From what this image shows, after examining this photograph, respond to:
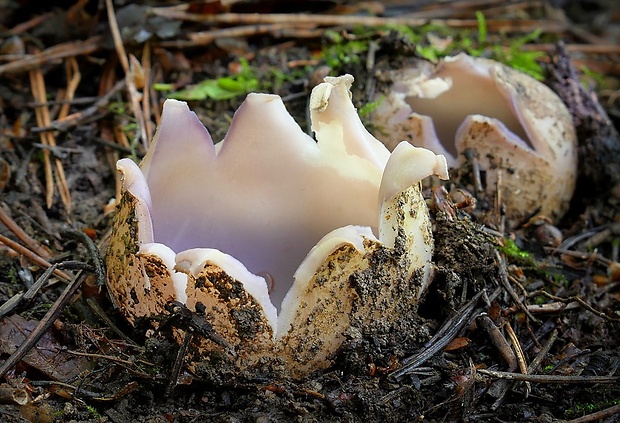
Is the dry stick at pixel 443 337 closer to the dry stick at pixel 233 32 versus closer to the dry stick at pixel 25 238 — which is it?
the dry stick at pixel 25 238

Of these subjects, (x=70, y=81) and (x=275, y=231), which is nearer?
(x=275, y=231)

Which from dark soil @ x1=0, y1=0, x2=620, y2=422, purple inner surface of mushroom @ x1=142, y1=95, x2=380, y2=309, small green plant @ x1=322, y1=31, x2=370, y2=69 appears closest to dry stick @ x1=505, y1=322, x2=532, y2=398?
dark soil @ x1=0, y1=0, x2=620, y2=422

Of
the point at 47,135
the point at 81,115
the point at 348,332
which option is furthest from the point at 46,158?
the point at 348,332

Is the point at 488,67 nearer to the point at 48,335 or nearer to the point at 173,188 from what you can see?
the point at 173,188

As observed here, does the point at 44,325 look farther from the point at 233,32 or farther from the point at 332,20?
the point at 332,20

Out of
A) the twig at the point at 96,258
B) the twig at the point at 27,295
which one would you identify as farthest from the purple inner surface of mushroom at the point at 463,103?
the twig at the point at 27,295

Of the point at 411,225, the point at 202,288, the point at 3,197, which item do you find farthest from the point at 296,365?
the point at 3,197

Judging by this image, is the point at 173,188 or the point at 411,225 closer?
the point at 411,225

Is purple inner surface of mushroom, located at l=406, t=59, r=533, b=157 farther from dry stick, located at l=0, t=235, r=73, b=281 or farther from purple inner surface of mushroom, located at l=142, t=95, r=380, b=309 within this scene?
dry stick, located at l=0, t=235, r=73, b=281
